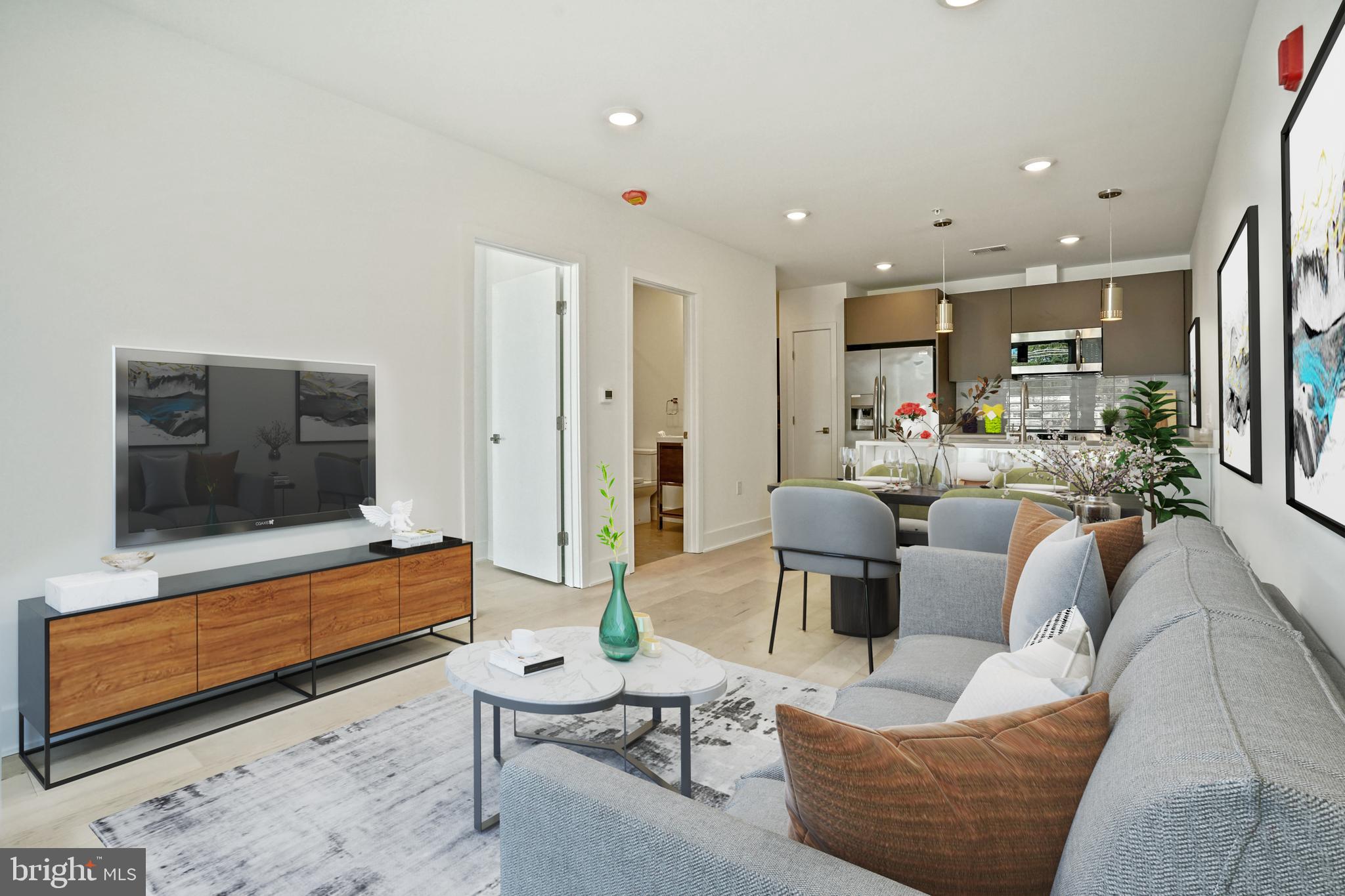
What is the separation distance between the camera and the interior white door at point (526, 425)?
15.0 feet

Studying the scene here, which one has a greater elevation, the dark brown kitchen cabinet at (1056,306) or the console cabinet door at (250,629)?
the dark brown kitchen cabinet at (1056,306)

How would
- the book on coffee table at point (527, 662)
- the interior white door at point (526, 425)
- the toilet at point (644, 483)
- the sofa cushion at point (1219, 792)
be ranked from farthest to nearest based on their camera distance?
the toilet at point (644, 483) < the interior white door at point (526, 425) < the book on coffee table at point (527, 662) < the sofa cushion at point (1219, 792)

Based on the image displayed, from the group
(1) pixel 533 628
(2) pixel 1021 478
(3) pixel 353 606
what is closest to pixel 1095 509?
(2) pixel 1021 478

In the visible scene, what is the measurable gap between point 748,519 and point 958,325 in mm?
3061

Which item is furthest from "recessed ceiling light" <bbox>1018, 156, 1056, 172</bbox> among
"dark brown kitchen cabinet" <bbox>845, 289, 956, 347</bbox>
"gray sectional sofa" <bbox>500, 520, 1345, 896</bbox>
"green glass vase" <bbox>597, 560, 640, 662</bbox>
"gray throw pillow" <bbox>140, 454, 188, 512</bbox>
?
"gray throw pillow" <bbox>140, 454, 188, 512</bbox>

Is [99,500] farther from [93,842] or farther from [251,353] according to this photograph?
[93,842]

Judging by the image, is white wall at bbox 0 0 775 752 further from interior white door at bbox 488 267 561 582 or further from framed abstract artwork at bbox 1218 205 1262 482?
framed abstract artwork at bbox 1218 205 1262 482

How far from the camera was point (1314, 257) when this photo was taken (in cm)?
146

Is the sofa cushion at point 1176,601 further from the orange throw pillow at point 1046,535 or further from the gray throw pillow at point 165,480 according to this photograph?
the gray throw pillow at point 165,480

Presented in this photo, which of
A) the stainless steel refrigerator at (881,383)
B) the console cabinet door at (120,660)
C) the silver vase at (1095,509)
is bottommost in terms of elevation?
A: the console cabinet door at (120,660)

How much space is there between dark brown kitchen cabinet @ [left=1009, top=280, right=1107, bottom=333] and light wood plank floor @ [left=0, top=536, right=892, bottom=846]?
11.6ft

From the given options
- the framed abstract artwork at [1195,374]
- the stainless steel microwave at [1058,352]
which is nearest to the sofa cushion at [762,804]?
the framed abstract artwork at [1195,374]

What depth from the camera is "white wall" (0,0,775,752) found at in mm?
2355

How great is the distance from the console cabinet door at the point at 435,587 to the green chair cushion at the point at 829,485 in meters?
1.58
